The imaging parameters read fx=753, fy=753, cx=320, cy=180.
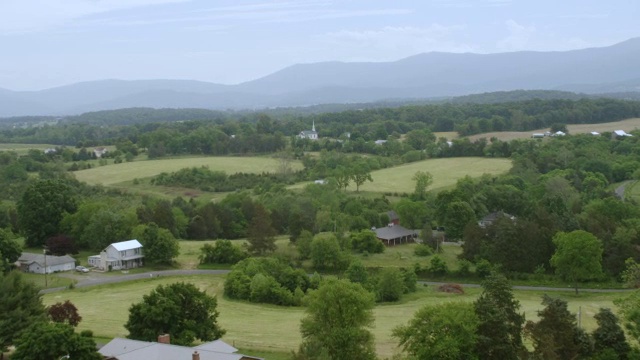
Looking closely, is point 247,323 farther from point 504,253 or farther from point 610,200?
point 610,200

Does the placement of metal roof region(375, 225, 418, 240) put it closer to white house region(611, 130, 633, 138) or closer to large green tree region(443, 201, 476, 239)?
large green tree region(443, 201, 476, 239)

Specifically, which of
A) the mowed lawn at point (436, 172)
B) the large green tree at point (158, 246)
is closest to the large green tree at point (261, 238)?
the large green tree at point (158, 246)

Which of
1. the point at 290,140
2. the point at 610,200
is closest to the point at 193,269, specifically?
the point at 610,200

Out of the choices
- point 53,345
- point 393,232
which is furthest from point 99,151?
point 53,345

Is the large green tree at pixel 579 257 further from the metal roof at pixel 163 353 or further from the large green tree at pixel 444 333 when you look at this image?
the metal roof at pixel 163 353

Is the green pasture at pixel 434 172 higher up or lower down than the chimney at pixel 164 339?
lower down

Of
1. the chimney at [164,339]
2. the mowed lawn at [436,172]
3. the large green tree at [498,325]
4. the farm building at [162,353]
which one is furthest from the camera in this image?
the mowed lawn at [436,172]

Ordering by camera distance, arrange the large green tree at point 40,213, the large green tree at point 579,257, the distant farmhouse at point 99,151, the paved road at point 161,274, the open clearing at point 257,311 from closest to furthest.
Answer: the open clearing at point 257,311 → the large green tree at point 579,257 → the paved road at point 161,274 → the large green tree at point 40,213 → the distant farmhouse at point 99,151
